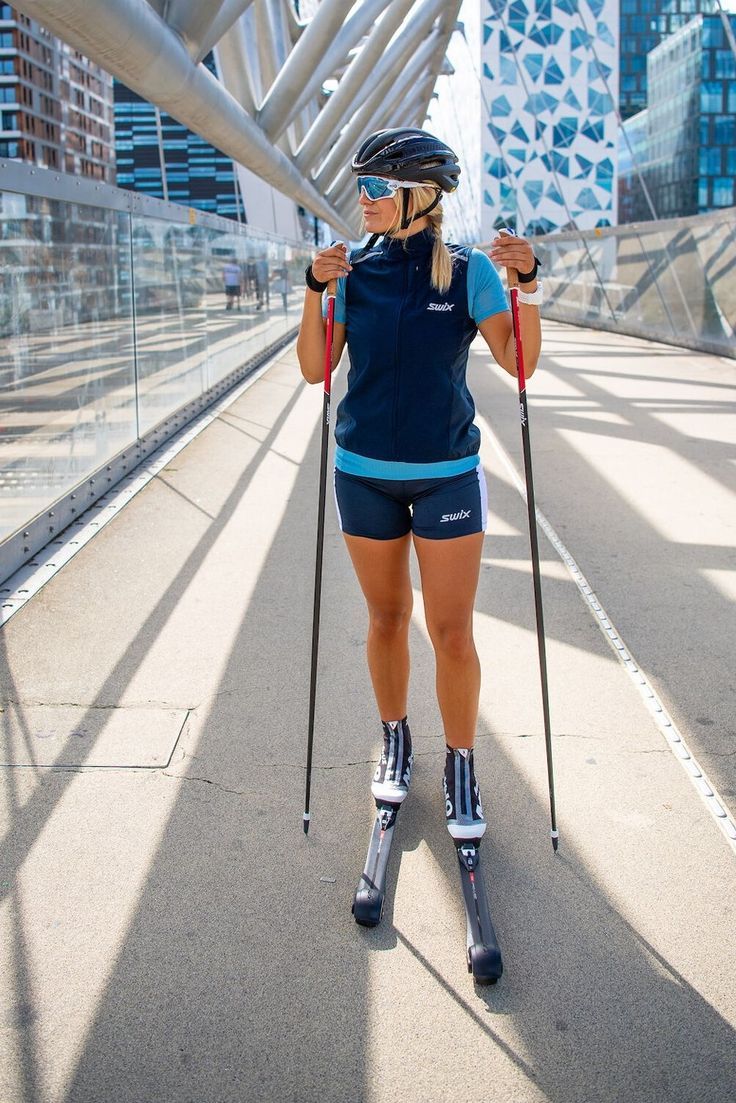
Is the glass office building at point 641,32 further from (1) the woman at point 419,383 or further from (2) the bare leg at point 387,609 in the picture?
(2) the bare leg at point 387,609

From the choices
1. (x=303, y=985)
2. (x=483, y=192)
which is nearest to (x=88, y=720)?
(x=303, y=985)

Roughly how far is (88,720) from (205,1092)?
208 cm

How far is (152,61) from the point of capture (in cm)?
796

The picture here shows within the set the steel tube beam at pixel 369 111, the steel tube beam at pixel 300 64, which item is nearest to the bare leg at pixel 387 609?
the steel tube beam at pixel 300 64

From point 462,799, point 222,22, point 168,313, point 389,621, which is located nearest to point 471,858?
point 462,799

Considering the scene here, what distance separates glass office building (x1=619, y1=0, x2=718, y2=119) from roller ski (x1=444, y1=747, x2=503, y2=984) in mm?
103724

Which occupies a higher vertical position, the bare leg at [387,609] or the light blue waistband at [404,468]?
the light blue waistband at [404,468]

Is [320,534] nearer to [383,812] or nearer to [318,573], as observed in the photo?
[318,573]

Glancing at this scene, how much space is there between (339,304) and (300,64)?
37.5ft

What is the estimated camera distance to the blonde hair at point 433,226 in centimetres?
295

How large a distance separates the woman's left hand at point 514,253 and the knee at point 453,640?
1027mm

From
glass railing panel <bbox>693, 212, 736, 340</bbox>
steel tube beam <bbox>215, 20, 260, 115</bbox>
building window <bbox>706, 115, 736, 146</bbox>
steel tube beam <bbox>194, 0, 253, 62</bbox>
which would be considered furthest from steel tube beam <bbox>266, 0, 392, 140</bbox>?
building window <bbox>706, 115, 736, 146</bbox>

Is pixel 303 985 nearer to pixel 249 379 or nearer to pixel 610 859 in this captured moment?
pixel 610 859

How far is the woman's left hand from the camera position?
3045 mm
